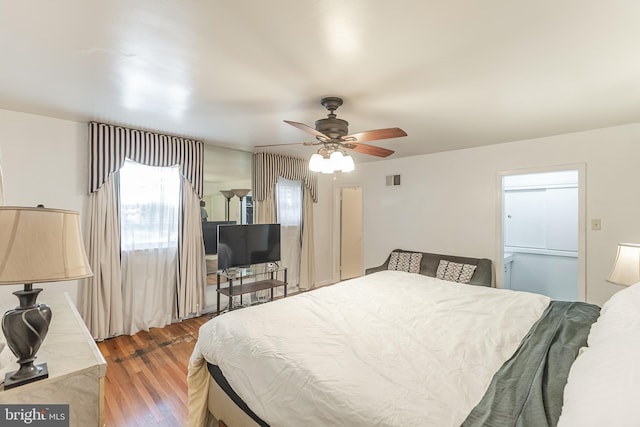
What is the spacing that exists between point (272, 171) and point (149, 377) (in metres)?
3.05

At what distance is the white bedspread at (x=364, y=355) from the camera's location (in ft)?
3.84

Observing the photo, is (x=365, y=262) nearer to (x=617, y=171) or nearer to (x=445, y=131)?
(x=445, y=131)

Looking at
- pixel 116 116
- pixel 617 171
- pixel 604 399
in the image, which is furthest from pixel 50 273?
pixel 617 171

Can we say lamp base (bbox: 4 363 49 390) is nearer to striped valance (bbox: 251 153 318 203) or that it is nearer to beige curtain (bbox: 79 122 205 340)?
beige curtain (bbox: 79 122 205 340)

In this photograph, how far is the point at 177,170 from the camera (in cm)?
374

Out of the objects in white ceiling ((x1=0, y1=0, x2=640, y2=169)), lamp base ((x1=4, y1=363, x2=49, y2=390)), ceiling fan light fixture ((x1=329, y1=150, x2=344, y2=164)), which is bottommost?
lamp base ((x1=4, y1=363, x2=49, y2=390))

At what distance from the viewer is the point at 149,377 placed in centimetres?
256

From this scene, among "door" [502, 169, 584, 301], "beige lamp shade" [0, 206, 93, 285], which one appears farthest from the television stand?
"door" [502, 169, 584, 301]

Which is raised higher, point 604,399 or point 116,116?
point 116,116

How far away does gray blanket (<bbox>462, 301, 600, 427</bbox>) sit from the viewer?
41.3 inches

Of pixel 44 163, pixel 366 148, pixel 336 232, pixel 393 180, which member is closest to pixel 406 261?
pixel 393 180

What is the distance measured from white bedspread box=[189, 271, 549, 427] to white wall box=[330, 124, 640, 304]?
1.54 metres

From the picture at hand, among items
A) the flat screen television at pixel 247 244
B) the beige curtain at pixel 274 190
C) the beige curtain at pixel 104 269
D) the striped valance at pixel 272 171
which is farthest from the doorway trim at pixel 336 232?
the beige curtain at pixel 104 269

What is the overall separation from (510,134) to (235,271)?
3.87 m
